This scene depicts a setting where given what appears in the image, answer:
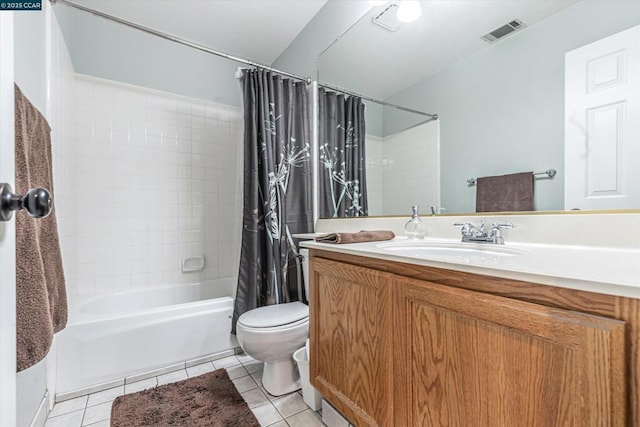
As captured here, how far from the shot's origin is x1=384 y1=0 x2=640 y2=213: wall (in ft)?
3.21

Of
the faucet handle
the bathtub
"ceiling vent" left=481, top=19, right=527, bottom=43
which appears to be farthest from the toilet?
"ceiling vent" left=481, top=19, right=527, bottom=43

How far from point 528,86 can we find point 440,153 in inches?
16.5

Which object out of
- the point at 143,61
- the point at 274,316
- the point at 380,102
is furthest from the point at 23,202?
the point at 143,61

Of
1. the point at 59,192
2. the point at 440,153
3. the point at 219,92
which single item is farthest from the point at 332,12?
the point at 59,192

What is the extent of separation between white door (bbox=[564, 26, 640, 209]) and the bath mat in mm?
1630

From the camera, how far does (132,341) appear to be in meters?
1.68

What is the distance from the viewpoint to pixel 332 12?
6.79 feet

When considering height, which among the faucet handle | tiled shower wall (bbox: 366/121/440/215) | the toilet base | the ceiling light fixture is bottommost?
the toilet base

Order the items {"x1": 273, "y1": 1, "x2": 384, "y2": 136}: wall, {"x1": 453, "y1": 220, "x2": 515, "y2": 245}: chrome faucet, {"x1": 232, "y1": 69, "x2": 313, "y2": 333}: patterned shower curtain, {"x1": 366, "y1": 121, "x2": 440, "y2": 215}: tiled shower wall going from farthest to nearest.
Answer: {"x1": 232, "y1": 69, "x2": 313, "y2": 333}: patterned shower curtain, {"x1": 273, "y1": 1, "x2": 384, "y2": 136}: wall, {"x1": 366, "y1": 121, "x2": 440, "y2": 215}: tiled shower wall, {"x1": 453, "y1": 220, "x2": 515, "y2": 245}: chrome faucet

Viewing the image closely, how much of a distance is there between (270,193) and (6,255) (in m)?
1.53

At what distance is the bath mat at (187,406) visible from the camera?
1342 mm

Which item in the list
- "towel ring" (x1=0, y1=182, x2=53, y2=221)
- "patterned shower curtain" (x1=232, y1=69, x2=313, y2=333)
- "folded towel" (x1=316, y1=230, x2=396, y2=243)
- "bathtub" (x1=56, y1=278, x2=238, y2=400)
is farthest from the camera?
"patterned shower curtain" (x1=232, y1=69, x2=313, y2=333)

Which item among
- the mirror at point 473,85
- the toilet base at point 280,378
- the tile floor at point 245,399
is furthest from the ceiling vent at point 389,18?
the tile floor at point 245,399

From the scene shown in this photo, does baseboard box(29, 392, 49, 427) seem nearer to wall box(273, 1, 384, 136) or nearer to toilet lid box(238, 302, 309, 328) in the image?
toilet lid box(238, 302, 309, 328)
